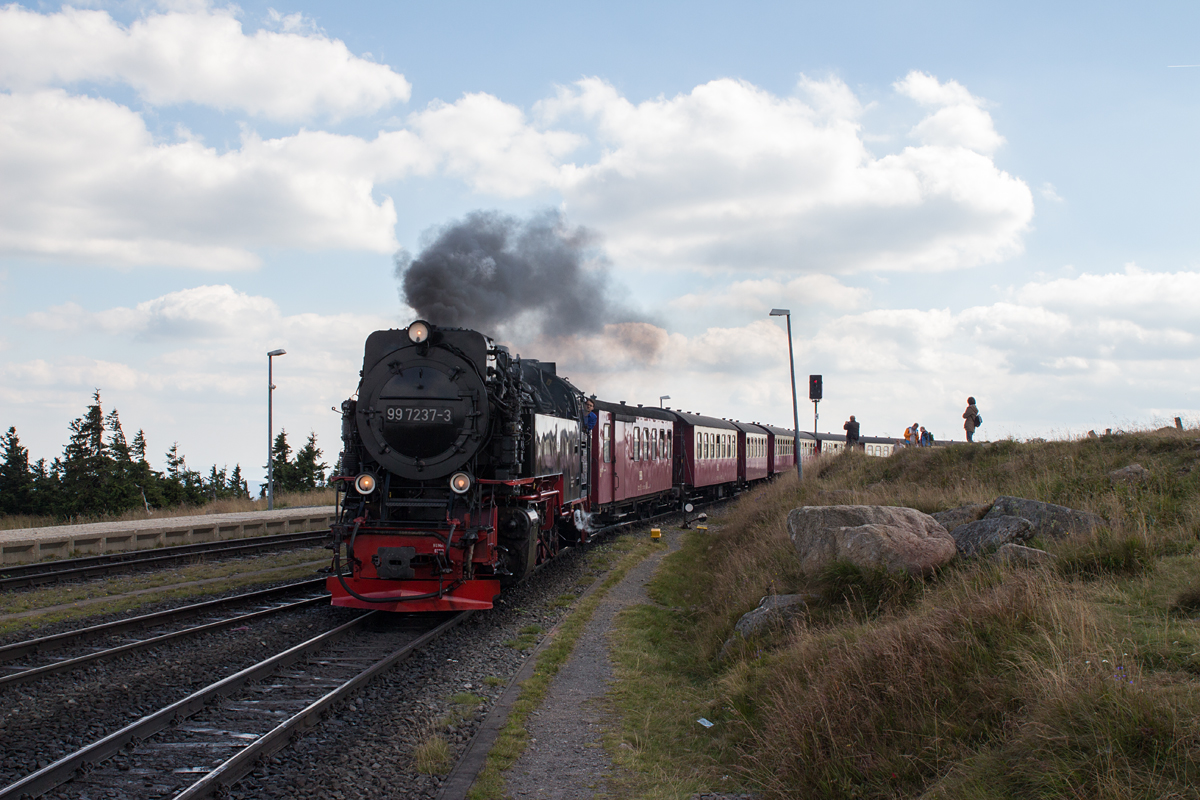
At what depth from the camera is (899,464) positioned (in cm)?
1798

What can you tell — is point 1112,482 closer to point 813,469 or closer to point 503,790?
point 503,790

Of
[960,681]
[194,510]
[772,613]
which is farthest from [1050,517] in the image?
[194,510]

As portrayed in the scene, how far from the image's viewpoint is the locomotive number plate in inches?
390

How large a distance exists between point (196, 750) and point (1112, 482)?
35.8ft

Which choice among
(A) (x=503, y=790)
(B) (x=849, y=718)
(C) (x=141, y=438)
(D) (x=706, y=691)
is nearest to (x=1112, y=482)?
(D) (x=706, y=691)

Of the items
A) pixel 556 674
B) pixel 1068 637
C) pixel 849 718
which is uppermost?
pixel 1068 637

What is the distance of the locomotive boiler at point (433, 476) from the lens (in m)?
9.40

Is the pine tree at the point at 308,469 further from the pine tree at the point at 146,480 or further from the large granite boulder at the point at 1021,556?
the large granite boulder at the point at 1021,556

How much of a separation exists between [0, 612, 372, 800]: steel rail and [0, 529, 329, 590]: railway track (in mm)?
7692

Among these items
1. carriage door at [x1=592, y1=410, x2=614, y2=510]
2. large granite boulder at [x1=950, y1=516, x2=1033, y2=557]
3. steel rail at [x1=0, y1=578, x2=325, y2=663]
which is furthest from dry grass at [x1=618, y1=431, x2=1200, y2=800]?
carriage door at [x1=592, y1=410, x2=614, y2=510]

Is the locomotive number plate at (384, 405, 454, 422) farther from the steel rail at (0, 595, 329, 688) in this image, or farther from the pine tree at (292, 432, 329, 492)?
the pine tree at (292, 432, 329, 492)

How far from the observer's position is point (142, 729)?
5621 mm

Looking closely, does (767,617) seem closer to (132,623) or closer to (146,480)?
(132,623)

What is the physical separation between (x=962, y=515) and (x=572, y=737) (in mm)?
5522
